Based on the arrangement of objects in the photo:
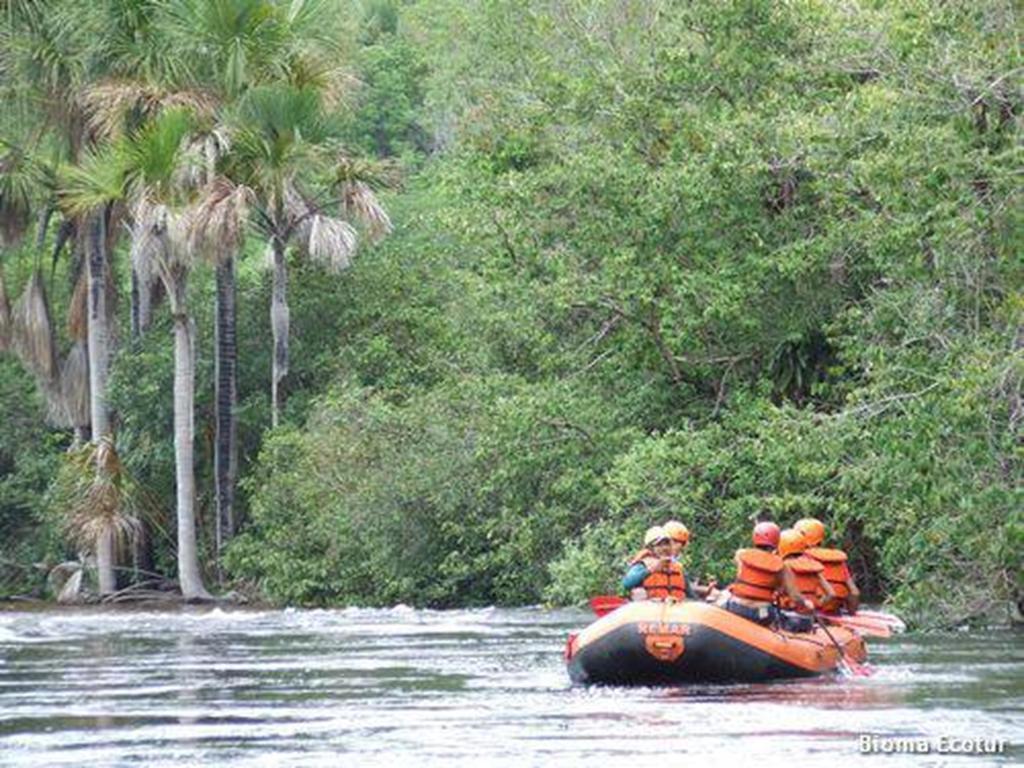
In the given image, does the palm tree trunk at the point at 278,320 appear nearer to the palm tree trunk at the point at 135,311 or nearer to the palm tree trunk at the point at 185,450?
the palm tree trunk at the point at 185,450

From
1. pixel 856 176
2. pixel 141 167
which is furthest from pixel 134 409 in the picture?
pixel 856 176

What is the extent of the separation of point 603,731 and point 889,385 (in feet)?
25.0

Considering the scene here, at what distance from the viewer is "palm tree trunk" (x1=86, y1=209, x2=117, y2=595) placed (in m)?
36.8

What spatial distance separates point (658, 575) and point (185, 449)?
17149mm

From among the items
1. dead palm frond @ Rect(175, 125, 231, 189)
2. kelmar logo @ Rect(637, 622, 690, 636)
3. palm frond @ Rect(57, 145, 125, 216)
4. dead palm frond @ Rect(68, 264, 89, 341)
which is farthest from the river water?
dead palm frond @ Rect(68, 264, 89, 341)

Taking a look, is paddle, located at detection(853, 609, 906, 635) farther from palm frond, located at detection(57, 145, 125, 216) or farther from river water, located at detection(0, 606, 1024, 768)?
palm frond, located at detection(57, 145, 125, 216)

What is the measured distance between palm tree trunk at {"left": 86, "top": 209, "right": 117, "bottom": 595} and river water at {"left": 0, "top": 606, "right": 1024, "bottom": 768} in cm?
986

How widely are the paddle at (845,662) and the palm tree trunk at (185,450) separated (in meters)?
17.2

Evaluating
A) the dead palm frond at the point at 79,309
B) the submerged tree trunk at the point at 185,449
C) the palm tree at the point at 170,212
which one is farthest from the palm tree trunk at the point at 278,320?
the dead palm frond at the point at 79,309

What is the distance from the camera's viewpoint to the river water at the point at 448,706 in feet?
48.4

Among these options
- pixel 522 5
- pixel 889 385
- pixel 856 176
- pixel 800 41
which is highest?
pixel 522 5

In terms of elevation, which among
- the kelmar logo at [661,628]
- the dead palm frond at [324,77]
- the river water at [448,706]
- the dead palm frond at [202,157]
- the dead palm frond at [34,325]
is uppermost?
the dead palm frond at [324,77]

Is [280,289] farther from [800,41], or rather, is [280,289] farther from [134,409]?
[800,41]

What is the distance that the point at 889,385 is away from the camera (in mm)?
22500
